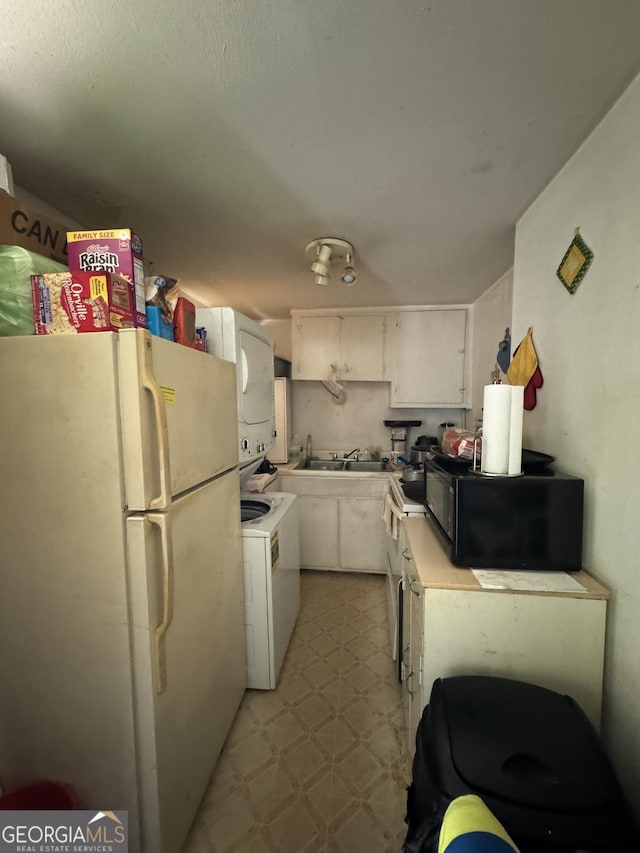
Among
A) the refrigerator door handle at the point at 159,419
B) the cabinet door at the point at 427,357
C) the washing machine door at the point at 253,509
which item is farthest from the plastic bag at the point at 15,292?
the cabinet door at the point at 427,357

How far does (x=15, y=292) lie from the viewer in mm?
964

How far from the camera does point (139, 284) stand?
3.54ft

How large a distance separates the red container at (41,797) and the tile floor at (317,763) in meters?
0.47

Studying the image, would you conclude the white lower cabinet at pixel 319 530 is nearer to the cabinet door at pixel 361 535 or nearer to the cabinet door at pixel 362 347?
the cabinet door at pixel 361 535

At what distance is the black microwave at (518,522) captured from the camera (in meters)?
1.06

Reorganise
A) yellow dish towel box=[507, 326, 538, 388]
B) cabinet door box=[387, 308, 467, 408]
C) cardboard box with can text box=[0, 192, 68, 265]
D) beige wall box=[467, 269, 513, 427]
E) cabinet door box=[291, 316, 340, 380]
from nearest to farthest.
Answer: cardboard box with can text box=[0, 192, 68, 265] < yellow dish towel box=[507, 326, 538, 388] < beige wall box=[467, 269, 513, 427] < cabinet door box=[387, 308, 467, 408] < cabinet door box=[291, 316, 340, 380]

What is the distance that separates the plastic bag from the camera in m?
0.96

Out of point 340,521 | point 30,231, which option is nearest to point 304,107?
point 30,231

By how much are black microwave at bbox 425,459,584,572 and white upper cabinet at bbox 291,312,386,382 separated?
2.10m

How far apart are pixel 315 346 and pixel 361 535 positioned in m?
1.75

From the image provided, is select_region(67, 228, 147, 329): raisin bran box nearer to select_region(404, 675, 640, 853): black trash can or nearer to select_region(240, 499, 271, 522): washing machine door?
select_region(240, 499, 271, 522): washing machine door

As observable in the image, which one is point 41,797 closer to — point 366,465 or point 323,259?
point 323,259

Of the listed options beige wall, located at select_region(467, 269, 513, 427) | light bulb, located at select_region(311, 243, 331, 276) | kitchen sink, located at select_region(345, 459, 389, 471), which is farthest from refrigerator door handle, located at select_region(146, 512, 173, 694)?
kitchen sink, located at select_region(345, 459, 389, 471)

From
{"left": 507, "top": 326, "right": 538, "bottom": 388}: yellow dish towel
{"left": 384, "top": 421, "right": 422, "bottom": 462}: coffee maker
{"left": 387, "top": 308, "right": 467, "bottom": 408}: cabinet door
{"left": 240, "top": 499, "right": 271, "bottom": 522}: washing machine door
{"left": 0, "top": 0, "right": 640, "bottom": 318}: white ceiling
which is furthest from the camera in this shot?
{"left": 384, "top": 421, "right": 422, "bottom": 462}: coffee maker
